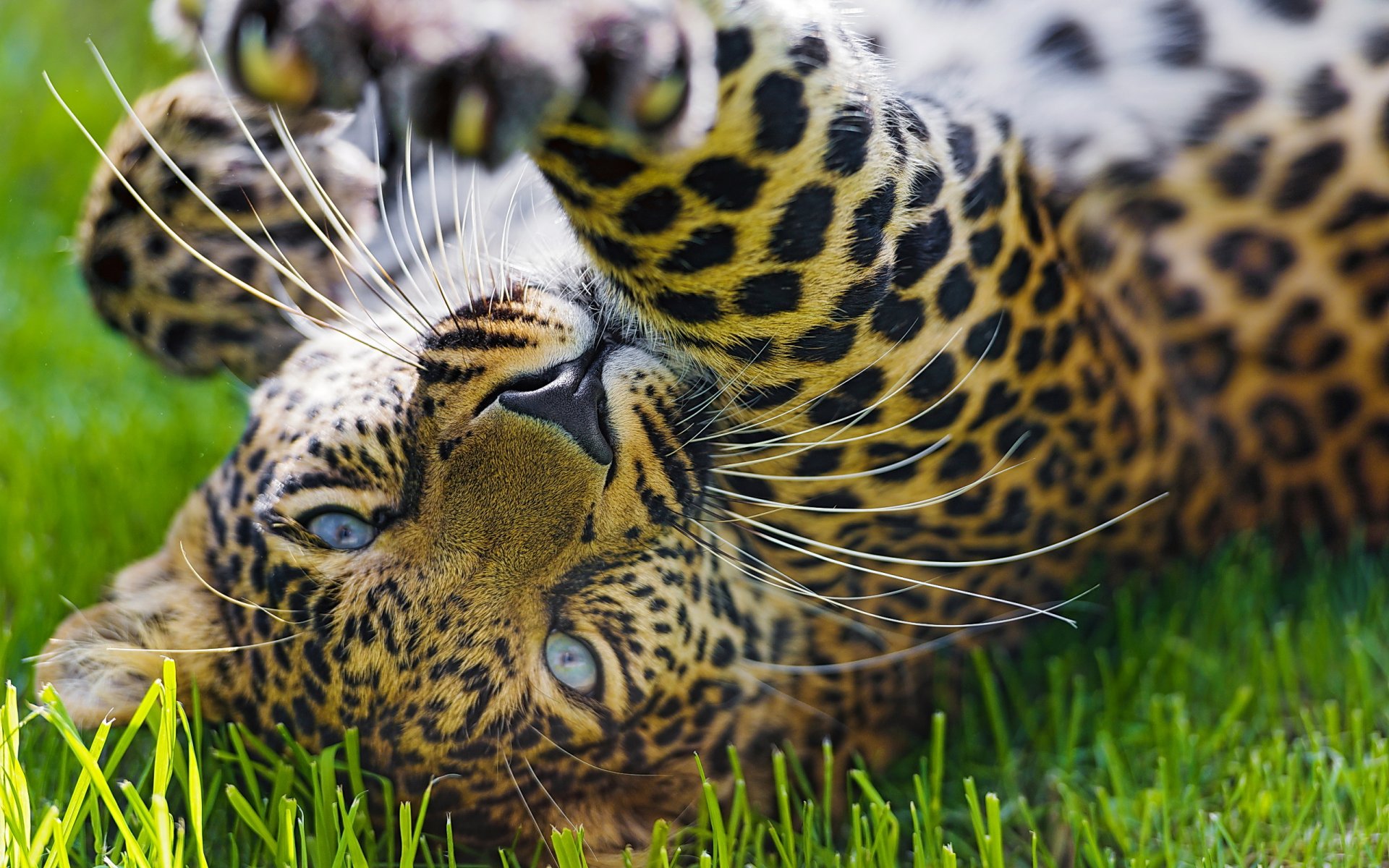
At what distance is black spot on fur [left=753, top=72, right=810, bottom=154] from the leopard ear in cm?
113

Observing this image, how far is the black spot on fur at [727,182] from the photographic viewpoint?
1600 millimetres

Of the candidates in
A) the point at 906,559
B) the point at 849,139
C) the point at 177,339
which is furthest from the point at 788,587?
the point at 177,339

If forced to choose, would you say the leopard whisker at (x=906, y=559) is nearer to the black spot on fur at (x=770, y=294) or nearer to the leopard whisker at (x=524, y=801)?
the black spot on fur at (x=770, y=294)

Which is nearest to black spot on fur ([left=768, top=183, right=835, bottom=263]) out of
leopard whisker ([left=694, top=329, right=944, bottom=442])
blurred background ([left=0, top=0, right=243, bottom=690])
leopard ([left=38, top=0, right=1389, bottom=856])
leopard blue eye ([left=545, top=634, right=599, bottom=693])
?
leopard ([left=38, top=0, right=1389, bottom=856])

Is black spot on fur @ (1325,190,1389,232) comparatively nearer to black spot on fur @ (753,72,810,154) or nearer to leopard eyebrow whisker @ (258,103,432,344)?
black spot on fur @ (753,72,810,154)

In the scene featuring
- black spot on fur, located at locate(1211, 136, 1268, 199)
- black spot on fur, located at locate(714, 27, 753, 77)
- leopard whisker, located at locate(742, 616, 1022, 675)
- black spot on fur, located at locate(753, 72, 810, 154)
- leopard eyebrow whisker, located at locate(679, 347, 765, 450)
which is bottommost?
leopard whisker, located at locate(742, 616, 1022, 675)

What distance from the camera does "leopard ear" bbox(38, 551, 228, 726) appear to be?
205 cm

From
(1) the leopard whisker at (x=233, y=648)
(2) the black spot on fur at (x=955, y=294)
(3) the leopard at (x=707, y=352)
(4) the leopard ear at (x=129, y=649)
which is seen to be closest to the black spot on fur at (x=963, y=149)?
(3) the leopard at (x=707, y=352)

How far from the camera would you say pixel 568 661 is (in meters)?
1.99

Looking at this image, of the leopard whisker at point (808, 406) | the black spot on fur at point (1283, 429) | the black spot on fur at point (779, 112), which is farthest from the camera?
the black spot on fur at point (1283, 429)

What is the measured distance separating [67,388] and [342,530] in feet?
7.42

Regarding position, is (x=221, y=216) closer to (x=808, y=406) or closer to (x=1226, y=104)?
(x=808, y=406)

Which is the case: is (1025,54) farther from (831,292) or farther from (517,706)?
(517,706)

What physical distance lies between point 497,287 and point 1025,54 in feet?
3.79
